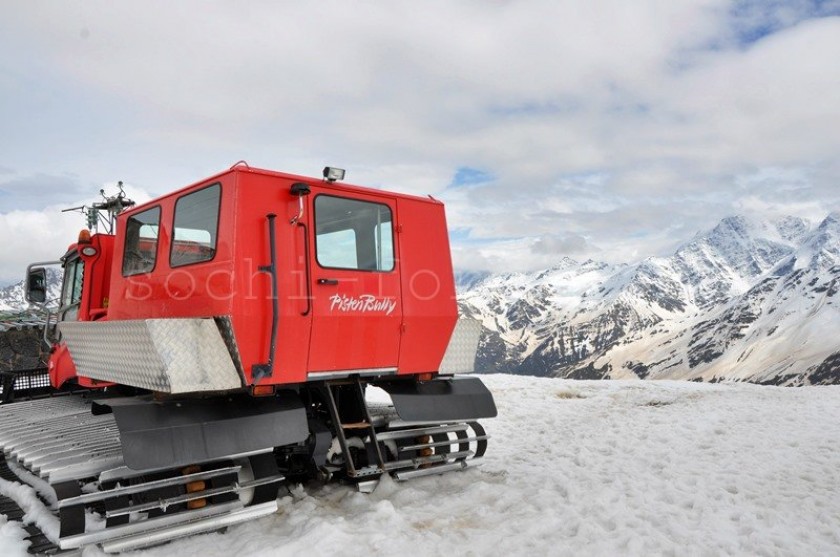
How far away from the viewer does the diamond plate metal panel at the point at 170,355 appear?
5.27 m

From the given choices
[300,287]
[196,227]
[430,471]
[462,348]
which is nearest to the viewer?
[300,287]

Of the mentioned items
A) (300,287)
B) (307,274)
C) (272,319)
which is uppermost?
(307,274)

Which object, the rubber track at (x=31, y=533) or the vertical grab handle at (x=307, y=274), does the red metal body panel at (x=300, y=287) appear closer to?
the vertical grab handle at (x=307, y=274)

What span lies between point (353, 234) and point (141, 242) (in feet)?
7.65

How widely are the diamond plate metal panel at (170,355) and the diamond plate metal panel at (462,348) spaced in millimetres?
2561

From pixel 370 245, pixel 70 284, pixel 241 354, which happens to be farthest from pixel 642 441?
pixel 70 284

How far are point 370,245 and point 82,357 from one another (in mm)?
3251

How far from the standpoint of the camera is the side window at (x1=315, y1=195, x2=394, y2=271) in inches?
253

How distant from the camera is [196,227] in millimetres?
6316

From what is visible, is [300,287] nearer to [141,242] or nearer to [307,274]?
[307,274]

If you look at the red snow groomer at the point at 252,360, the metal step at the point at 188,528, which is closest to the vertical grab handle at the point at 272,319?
the red snow groomer at the point at 252,360

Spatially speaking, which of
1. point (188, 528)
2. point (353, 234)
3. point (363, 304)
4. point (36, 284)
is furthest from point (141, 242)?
point (36, 284)

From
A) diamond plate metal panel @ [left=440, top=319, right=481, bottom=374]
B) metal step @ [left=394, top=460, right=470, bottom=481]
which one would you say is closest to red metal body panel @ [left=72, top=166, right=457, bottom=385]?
diamond plate metal panel @ [left=440, top=319, right=481, bottom=374]

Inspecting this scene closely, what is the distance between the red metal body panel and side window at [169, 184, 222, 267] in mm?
74
